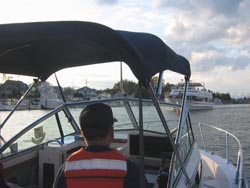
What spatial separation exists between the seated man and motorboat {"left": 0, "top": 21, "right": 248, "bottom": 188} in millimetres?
228

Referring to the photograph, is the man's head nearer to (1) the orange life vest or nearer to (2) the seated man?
(2) the seated man

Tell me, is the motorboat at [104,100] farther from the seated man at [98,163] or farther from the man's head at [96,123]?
the man's head at [96,123]

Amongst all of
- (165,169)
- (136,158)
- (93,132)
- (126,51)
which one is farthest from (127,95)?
(93,132)

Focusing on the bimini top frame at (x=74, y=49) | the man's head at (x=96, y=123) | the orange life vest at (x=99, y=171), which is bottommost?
the orange life vest at (x=99, y=171)

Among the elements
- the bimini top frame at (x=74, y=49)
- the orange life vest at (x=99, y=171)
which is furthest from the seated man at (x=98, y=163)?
the bimini top frame at (x=74, y=49)

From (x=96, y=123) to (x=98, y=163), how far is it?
9.6 inches

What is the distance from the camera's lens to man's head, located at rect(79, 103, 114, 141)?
2.15 meters

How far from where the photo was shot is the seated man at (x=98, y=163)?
2.15 meters

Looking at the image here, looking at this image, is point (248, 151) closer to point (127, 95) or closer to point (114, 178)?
point (127, 95)

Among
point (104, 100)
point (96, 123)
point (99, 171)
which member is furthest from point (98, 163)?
point (104, 100)

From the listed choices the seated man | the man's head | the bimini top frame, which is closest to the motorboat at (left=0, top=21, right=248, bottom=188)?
the bimini top frame

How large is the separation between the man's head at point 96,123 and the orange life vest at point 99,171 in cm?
12

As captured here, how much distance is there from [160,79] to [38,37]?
2.07 meters

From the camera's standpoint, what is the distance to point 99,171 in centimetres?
215
